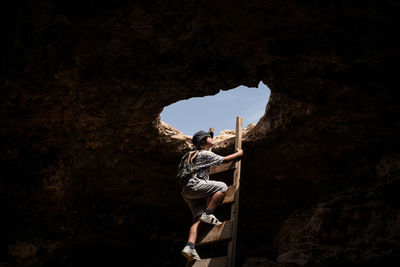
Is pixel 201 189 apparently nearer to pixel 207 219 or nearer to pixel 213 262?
pixel 207 219

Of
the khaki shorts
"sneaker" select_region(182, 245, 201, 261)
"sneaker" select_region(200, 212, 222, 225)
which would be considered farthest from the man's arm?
"sneaker" select_region(182, 245, 201, 261)

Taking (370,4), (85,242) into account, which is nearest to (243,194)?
(85,242)

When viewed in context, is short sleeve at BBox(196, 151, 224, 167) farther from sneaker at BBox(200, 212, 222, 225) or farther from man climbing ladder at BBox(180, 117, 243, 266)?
sneaker at BBox(200, 212, 222, 225)

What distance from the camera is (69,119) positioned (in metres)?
6.15

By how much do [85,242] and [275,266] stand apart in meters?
4.14

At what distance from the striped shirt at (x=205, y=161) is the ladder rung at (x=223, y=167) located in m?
0.23

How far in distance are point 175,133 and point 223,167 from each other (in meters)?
1.80

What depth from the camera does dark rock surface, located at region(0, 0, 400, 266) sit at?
498 cm

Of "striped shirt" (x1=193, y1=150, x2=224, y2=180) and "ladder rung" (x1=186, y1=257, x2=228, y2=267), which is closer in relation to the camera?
"ladder rung" (x1=186, y1=257, x2=228, y2=267)

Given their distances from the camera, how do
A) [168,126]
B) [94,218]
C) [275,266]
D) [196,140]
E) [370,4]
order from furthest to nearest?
[94,218] < [168,126] < [196,140] < [275,266] < [370,4]

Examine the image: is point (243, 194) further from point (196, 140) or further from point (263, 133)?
point (196, 140)

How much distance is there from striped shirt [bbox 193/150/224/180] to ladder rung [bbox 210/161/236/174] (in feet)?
0.74

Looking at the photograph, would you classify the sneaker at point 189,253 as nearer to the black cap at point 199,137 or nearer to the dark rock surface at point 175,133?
the dark rock surface at point 175,133

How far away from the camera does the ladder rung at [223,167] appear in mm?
5730
